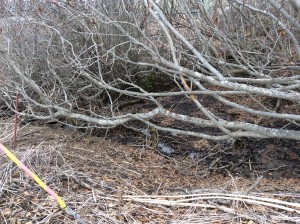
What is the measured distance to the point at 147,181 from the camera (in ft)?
14.0

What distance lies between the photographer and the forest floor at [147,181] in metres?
3.37

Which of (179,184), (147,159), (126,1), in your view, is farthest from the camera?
(126,1)

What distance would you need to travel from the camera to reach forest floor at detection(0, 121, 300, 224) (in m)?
3.37

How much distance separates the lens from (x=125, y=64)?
20.7 feet

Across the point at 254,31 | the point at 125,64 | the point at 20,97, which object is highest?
the point at 254,31

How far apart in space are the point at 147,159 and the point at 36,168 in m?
1.67

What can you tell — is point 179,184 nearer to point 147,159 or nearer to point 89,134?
point 147,159

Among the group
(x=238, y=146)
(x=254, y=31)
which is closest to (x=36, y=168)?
(x=238, y=146)

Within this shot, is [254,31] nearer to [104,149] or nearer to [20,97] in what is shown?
[104,149]

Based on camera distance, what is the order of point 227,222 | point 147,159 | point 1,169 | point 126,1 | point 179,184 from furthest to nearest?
point 126,1 → point 147,159 → point 179,184 → point 1,169 → point 227,222

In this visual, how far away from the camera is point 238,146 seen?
223 inches

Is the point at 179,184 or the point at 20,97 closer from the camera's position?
the point at 179,184

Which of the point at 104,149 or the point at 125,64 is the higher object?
the point at 125,64

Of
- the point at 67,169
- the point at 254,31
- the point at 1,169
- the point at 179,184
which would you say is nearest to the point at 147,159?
the point at 179,184
